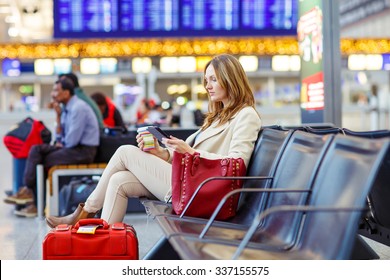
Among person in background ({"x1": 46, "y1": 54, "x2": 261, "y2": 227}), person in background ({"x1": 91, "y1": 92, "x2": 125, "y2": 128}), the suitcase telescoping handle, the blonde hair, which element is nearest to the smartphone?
person in background ({"x1": 46, "y1": 54, "x2": 261, "y2": 227})

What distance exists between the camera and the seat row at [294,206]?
2.72m

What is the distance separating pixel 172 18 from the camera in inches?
513

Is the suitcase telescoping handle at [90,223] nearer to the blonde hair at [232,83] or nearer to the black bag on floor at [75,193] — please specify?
the blonde hair at [232,83]

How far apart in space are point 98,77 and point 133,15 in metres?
10.4

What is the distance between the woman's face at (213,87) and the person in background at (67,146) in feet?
9.86

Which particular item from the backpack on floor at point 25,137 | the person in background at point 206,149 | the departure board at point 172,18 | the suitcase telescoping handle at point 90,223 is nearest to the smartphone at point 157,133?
the person in background at point 206,149

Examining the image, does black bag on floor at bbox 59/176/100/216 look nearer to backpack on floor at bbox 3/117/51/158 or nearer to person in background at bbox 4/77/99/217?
person in background at bbox 4/77/99/217

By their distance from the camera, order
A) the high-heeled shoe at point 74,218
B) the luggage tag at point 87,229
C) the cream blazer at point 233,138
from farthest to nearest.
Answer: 1. the high-heeled shoe at point 74,218
2. the cream blazer at point 233,138
3. the luggage tag at point 87,229

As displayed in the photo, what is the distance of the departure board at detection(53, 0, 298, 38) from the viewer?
12773 mm

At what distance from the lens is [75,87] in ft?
24.9

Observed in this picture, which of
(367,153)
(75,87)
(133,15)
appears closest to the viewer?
(367,153)

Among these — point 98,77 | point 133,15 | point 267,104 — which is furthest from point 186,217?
point 267,104

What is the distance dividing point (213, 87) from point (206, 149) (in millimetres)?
358
